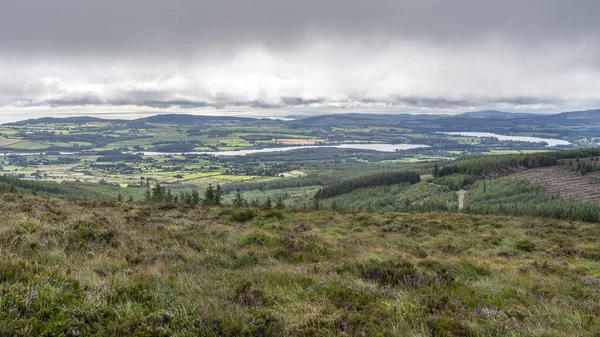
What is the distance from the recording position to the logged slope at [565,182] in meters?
102

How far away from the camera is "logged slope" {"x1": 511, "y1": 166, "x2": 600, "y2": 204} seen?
102 meters

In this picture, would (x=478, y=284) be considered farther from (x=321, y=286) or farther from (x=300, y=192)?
(x=300, y=192)

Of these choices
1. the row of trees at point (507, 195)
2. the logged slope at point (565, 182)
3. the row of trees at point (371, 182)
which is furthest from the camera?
the row of trees at point (371, 182)

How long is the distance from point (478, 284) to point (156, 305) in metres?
7.73

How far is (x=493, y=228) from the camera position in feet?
91.5

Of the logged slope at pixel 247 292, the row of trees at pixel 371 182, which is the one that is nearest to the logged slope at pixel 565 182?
the row of trees at pixel 371 182

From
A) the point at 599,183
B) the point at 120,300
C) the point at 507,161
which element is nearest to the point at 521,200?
the point at 599,183

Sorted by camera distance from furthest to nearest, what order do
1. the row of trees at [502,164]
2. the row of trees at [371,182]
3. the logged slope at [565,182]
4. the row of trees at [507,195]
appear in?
the row of trees at [371,182]
the row of trees at [502,164]
the logged slope at [565,182]
the row of trees at [507,195]

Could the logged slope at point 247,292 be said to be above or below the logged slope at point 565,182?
above

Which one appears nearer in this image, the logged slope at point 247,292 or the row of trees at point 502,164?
the logged slope at point 247,292

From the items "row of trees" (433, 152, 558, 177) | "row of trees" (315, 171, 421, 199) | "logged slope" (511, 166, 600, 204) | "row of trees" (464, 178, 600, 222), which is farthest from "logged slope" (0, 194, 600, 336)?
"row of trees" (433, 152, 558, 177)

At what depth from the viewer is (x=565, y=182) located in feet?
399

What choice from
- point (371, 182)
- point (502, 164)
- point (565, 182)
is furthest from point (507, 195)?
point (371, 182)

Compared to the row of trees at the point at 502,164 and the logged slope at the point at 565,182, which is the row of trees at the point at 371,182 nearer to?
the row of trees at the point at 502,164
